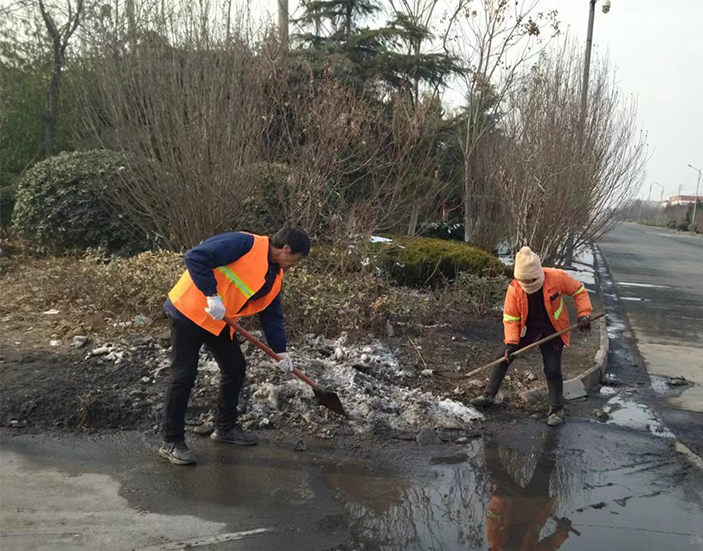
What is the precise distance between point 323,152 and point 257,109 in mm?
984

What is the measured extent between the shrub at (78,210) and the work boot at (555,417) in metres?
6.71

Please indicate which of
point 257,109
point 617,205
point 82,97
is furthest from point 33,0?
point 617,205

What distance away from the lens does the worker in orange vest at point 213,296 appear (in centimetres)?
376

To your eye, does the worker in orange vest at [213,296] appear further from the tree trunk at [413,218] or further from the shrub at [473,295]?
the tree trunk at [413,218]

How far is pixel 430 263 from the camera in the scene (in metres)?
9.34

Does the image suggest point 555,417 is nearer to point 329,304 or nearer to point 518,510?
point 518,510

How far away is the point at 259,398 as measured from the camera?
16.0 ft

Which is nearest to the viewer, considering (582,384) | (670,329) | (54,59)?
(582,384)

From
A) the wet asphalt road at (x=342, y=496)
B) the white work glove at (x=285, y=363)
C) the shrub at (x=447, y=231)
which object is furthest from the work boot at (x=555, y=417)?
the shrub at (x=447, y=231)

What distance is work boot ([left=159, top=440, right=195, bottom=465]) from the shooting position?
3941 mm

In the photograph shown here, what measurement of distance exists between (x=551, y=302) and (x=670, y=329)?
19.1 feet

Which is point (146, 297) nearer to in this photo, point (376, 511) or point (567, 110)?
point (376, 511)

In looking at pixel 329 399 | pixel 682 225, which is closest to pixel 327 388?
pixel 329 399

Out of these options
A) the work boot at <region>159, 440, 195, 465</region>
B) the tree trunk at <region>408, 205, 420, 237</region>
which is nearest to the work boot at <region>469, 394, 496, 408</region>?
the work boot at <region>159, 440, 195, 465</region>
